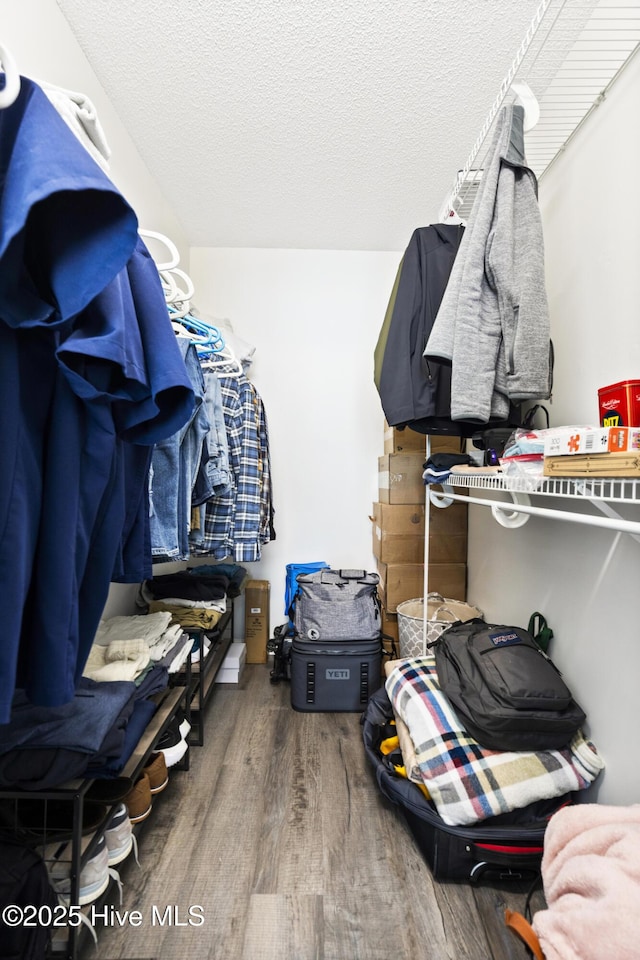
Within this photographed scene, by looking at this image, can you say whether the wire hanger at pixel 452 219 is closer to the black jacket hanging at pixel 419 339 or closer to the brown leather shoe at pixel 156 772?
the black jacket hanging at pixel 419 339

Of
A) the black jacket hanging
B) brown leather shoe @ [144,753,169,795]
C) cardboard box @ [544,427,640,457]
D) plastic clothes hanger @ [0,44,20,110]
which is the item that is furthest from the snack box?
brown leather shoe @ [144,753,169,795]

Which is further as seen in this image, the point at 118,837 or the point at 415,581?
the point at 415,581

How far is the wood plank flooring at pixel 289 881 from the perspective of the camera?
41.4 inches

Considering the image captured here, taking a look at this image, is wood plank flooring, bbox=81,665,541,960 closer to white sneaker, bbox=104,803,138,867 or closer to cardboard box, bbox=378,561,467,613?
white sneaker, bbox=104,803,138,867

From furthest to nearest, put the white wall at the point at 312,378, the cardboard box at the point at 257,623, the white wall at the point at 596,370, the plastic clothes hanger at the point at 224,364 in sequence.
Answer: the white wall at the point at 312,378
the cardboard box at the point at 257,623
the plastic clothes hanger at the point at 224,364
the white wall at the point at 596,370

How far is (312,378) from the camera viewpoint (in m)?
2.86

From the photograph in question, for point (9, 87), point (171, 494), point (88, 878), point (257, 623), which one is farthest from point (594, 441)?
point (257, 623)

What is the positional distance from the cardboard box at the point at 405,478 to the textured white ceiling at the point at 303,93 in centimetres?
133

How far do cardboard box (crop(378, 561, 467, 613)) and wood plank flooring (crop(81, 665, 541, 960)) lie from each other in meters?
0.81

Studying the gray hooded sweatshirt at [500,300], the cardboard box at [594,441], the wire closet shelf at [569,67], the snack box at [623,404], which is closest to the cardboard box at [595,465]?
the cardboard box at [594,441]

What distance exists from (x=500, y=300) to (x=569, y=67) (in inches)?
36.2

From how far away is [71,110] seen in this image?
68 cm

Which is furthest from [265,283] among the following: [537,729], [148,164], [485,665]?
[537,729]

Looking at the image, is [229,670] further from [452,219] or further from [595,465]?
[452,219]
